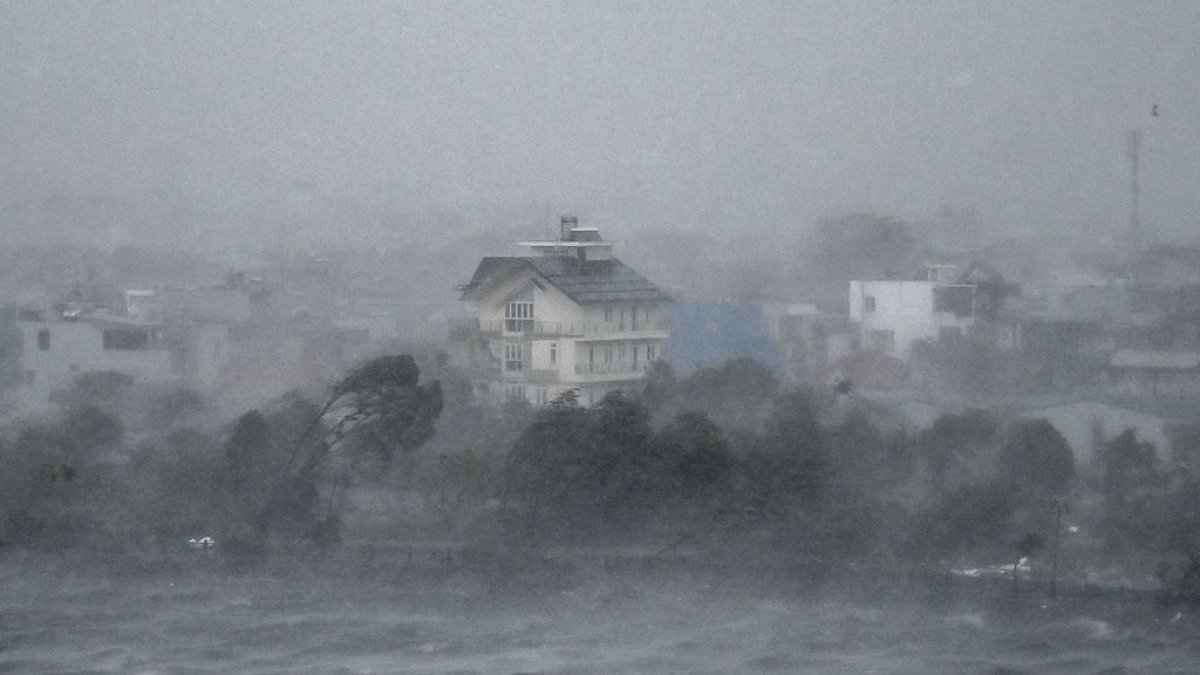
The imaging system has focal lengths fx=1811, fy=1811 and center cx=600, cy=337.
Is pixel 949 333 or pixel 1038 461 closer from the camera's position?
pixel 1038 461

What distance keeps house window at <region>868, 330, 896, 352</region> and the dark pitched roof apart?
1.15 m

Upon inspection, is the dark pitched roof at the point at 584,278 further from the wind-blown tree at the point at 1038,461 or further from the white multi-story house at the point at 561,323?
the wind-blown tree at the point at 1038,461

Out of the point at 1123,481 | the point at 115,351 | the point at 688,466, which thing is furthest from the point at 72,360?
the point at 1123,481

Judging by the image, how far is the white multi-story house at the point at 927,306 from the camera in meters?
9.75

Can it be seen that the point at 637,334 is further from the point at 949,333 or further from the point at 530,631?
the point at 530,631

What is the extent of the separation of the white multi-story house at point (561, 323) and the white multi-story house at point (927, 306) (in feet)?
3.96

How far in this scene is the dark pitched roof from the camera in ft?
30.2

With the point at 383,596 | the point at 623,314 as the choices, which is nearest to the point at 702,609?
the point at 383,596

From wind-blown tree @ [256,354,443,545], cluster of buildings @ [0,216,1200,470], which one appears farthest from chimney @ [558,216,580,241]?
wind-blown tree @ [256,354,443,545]

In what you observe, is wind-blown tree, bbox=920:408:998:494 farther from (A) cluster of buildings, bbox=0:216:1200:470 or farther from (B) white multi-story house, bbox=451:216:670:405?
(B) white multi-story house, bbox=451:216:670:405

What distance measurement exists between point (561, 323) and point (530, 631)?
2622 millimetres

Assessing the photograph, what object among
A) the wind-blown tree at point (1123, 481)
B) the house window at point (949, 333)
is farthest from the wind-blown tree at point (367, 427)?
the wind-blown tree at point (1123, 481)

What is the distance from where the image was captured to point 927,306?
9.82 metres

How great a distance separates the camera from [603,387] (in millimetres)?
9195
